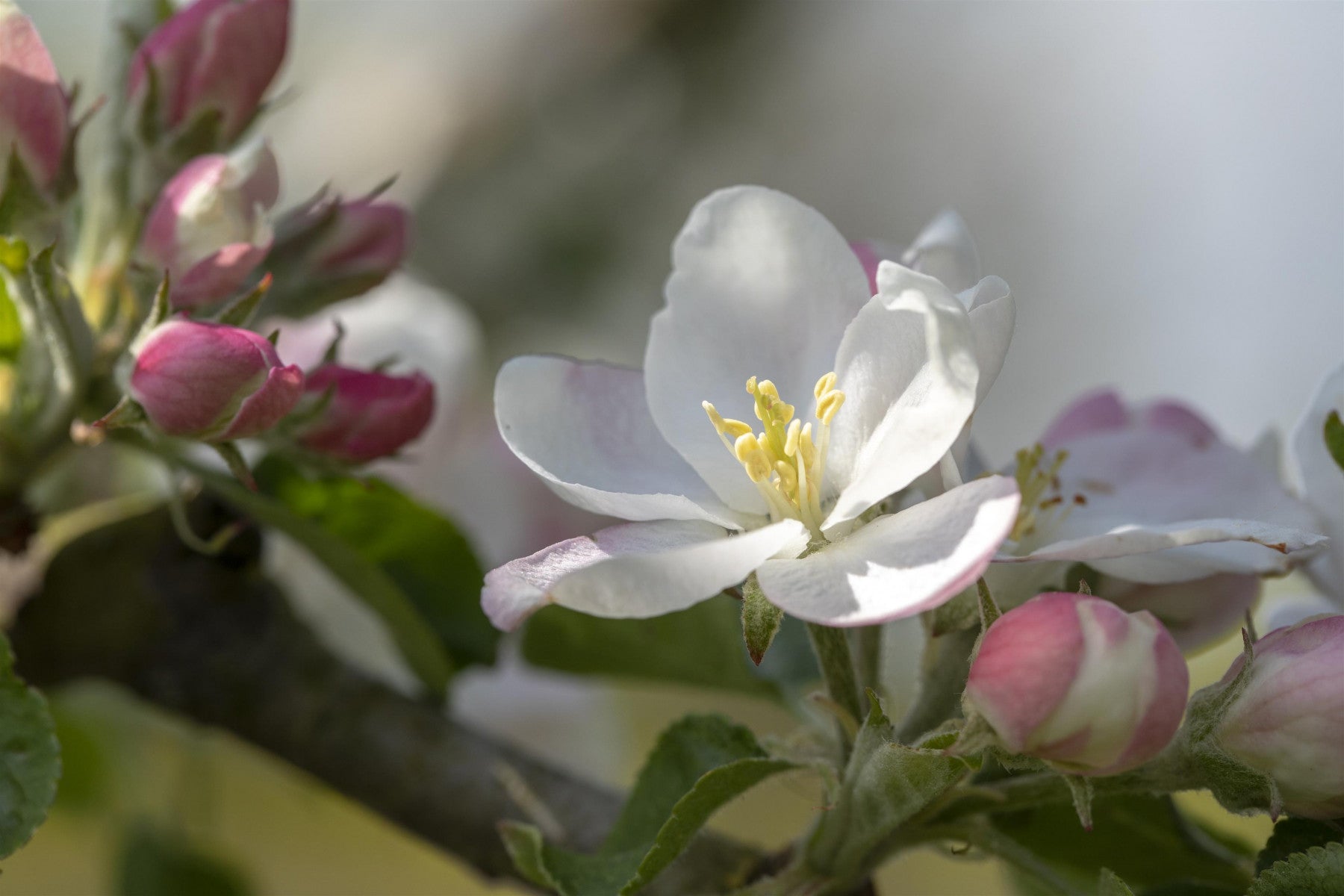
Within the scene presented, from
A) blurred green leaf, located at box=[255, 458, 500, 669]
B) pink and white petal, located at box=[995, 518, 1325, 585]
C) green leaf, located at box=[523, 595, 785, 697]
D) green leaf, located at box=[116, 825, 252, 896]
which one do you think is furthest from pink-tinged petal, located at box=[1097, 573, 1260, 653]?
green leaf, located at box=[116, 825, 252, 896]

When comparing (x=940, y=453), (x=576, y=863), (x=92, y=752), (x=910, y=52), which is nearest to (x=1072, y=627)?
(x=940, y=453)

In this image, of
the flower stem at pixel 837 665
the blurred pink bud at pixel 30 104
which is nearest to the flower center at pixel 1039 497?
the flower stem at pixel 837 665

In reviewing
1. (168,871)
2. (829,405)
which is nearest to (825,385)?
(829,405)

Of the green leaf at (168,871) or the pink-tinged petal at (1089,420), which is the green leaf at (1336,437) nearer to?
the pink-tinged petal at (1089,420)

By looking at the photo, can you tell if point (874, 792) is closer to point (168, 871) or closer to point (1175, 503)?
point (1175, 503)

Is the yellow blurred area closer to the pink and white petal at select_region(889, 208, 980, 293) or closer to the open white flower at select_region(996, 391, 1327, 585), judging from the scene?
the open white flower at select_region(996, 391, 1327, 585)

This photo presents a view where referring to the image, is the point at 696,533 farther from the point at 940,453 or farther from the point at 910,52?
the point at 910,52
